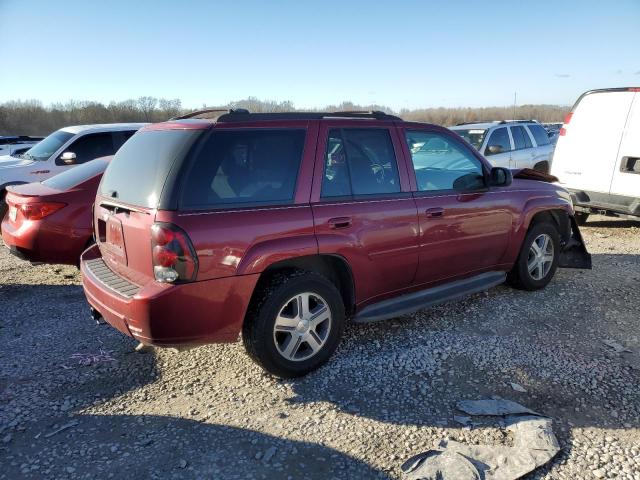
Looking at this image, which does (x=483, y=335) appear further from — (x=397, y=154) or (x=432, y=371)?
(x=397, y=154)

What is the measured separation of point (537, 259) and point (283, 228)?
326 cm

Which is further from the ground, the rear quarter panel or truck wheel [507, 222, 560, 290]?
the rear quarter panel

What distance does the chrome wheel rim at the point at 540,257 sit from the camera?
17.0ft

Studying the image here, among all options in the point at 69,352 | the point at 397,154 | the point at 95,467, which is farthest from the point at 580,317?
the point at 69,352

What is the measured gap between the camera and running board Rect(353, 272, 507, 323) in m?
3.82

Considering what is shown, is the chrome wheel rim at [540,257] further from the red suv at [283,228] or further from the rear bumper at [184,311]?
the rear bumper at [184,311]

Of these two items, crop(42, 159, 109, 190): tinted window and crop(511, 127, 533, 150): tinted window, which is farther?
crop(511, 127, 533, 150): tinted window

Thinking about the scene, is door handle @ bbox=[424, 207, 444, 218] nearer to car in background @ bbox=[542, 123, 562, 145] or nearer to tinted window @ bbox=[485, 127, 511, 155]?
tinted window @ bbox=[485, 127, 511, 155]

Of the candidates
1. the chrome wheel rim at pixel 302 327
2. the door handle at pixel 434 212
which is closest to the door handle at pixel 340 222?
the chrome wheel rim at pixel 302 327

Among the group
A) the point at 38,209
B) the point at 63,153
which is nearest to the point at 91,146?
the point at 63,153

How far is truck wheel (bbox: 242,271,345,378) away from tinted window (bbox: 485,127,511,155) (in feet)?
24.8

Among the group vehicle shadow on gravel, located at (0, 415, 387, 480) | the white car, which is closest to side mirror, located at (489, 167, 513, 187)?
vehicle shadow on gravel, located at (0, 415, 387, 480)

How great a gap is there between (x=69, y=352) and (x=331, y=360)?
2121 mm

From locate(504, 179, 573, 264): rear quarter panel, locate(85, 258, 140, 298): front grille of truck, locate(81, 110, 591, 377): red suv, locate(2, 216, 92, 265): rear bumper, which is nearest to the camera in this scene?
locate(81, 110, 591, 377): red suv
